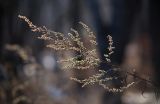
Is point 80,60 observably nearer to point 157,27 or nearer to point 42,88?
point 42,88

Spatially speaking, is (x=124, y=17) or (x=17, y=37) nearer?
(x=124, y=17)

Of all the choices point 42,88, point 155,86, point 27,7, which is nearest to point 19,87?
point 42,88

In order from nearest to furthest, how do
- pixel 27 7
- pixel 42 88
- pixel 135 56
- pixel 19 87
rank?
pixel 19 87 → pixel 42 88 → pixel 27 7 → pixel 135 56

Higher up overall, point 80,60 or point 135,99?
point 135,99

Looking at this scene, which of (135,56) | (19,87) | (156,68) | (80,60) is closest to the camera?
(80,60)

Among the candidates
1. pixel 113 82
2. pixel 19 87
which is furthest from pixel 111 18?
pixel 19 87

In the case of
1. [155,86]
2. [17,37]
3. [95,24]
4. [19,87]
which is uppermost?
[17,37]

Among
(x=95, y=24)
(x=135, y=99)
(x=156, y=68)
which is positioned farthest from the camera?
(x=135, y=99)

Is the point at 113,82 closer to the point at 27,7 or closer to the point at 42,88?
the point at 42,88

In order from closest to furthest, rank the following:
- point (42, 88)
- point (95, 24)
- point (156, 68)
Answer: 1. point (42, 88)
2. point (156, 68)
3. point (95, 24)
